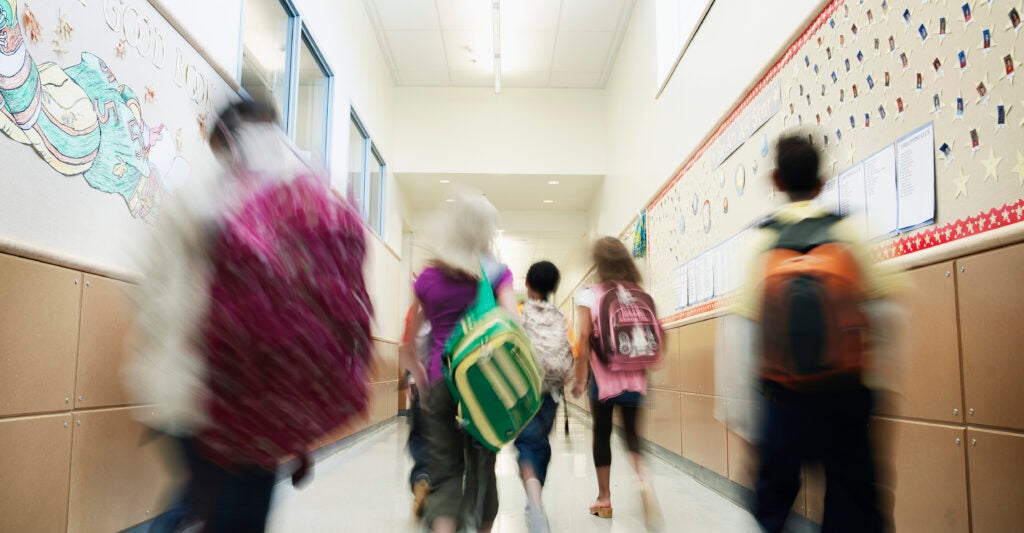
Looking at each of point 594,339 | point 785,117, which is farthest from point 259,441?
point 785,117

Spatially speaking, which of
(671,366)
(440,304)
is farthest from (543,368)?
(671,366)

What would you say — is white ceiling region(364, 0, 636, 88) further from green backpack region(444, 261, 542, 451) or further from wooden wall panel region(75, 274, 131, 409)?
green backpack region(444, 261, 542, 451)

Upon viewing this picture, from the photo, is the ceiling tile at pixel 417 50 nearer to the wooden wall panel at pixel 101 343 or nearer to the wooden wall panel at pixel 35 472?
the wooden wall panel at pixel 101 343

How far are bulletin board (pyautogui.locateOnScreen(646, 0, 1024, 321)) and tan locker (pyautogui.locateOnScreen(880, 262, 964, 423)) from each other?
5.5 inches

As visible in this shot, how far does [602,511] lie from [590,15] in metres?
6.23

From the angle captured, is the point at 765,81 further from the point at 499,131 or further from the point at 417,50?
the point at 499,131

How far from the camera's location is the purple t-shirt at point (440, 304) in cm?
206

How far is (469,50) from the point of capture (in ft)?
29.0

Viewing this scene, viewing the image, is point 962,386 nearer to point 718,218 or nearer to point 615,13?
point 718,218

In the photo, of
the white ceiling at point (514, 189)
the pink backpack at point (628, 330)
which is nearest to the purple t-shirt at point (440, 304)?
Result: the pink backpack at point (628, 330)

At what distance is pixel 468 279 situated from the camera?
6.80ft

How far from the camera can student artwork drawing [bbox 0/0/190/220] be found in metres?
2.04

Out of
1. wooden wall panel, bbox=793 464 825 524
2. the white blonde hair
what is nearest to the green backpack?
the white blonde hair

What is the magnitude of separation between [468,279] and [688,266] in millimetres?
3596
